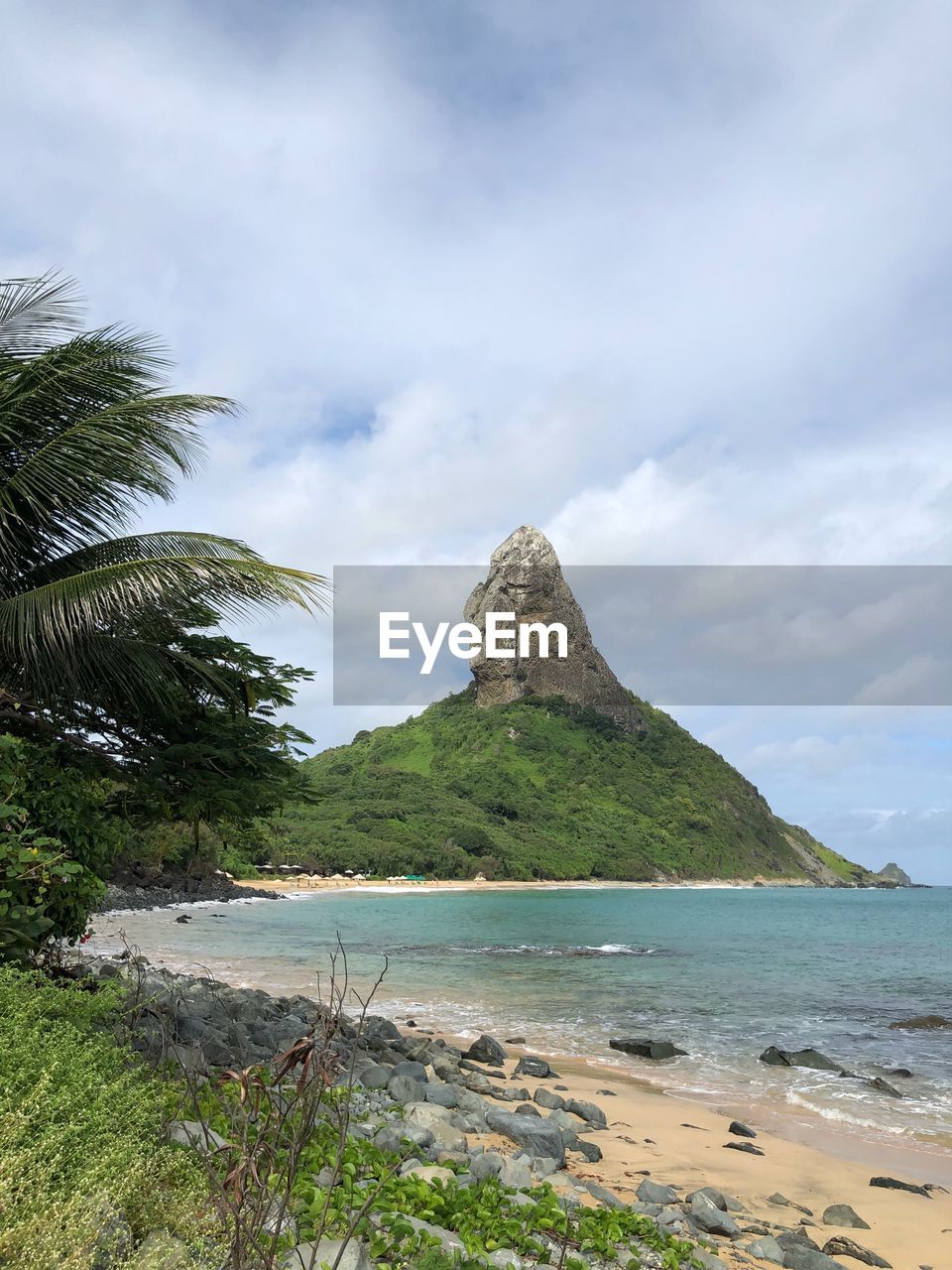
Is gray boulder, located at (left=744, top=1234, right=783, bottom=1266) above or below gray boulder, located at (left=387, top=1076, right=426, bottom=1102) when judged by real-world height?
below

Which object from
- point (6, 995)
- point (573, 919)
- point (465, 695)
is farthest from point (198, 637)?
point (465, 695)

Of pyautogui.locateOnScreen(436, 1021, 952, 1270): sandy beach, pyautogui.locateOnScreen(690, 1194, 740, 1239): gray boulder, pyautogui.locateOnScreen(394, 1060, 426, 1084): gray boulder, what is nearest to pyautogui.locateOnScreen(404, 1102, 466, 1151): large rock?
pyautogui.locateOnScreen(436, 1021, 952, 1270): sandy beach

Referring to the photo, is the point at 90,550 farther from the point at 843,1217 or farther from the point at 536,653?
the point at 536,653

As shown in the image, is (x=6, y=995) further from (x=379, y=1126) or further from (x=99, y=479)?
(x=99, y=479)

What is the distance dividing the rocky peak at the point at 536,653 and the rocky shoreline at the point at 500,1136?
439 feet

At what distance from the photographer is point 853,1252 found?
6.36 meters

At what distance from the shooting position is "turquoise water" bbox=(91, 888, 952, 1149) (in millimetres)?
12664

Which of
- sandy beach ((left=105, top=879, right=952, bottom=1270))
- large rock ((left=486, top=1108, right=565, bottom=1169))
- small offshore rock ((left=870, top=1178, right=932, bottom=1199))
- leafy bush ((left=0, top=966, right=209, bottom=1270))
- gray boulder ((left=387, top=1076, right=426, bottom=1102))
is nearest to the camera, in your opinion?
leafy bush ((left=0, top=966, right=209, bottom=1270))

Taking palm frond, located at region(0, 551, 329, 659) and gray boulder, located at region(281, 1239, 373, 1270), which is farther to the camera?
palm frond, located at region(0, 551, 329, 659)

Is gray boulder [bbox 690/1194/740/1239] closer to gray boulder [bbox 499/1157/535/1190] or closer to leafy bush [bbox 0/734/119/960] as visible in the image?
gray boulder [bbox 499/1157/535/1190]

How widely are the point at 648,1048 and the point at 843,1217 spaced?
717cm

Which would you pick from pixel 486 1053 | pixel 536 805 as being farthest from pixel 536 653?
pixel 486 1053

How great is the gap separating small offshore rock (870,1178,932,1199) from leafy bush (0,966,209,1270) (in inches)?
269

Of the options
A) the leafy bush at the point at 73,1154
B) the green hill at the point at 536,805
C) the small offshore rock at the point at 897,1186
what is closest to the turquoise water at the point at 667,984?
the small offshore rock at the point at 897,1186
